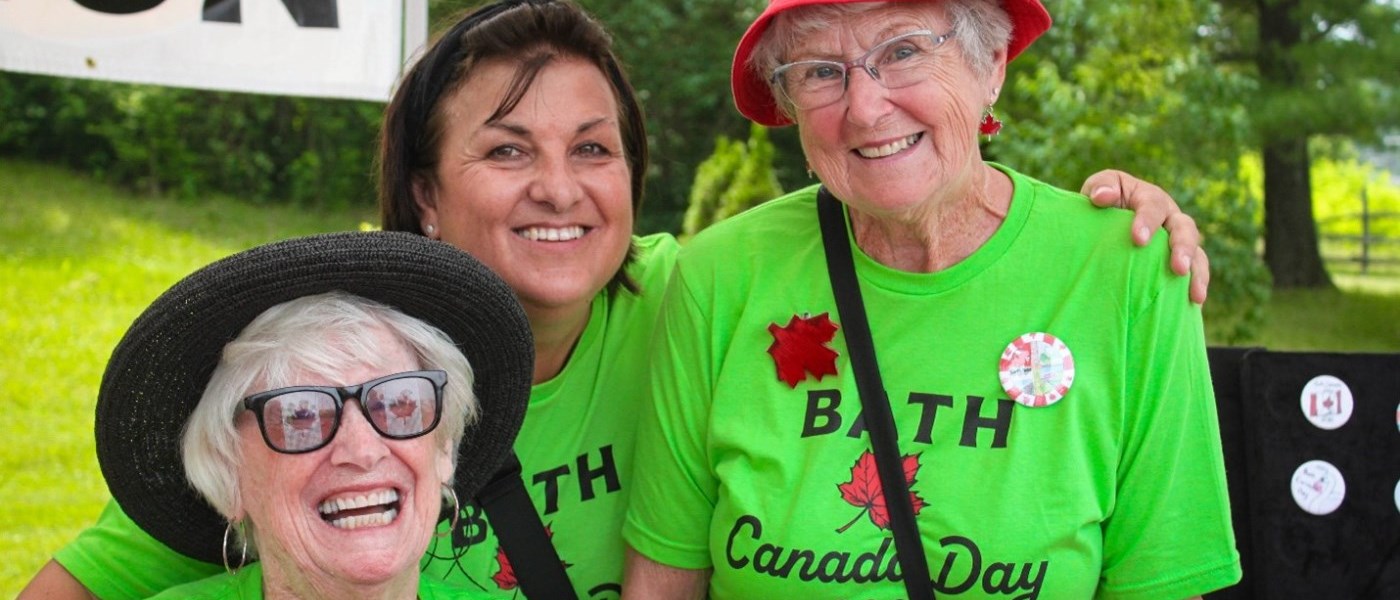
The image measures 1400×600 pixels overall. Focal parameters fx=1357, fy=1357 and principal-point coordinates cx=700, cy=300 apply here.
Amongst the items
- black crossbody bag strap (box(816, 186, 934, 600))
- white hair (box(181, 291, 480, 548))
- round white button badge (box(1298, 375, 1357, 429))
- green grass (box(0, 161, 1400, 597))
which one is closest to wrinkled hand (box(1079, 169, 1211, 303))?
black crossbody bag strap (box(816, 186, 934, 600))

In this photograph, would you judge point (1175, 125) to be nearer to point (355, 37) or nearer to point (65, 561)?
point (355, 37)

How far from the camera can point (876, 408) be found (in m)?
2.35

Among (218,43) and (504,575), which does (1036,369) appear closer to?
(504,575)

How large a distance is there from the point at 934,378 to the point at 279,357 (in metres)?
1.10

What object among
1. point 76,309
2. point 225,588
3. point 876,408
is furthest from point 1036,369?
point 76,309

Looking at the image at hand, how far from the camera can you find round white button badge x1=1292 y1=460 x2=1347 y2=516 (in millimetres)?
3096

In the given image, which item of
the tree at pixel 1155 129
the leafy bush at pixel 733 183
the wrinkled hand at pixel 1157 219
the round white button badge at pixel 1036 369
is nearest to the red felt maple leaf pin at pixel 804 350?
the round white button badge at pixel 1036 369

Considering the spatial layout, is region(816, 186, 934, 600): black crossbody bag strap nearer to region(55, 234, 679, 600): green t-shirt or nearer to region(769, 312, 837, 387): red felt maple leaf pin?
region(769, 312, 837, 387): red felt maple leaf pin

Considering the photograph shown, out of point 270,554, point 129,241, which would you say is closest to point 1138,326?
point 270,554

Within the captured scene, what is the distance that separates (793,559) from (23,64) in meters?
2.37

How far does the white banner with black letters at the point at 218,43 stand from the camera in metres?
3.37

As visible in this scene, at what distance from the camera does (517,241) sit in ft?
8.91

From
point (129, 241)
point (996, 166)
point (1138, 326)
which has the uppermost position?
point (996, 166)

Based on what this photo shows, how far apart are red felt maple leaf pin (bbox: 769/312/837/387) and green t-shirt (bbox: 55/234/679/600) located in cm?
43
